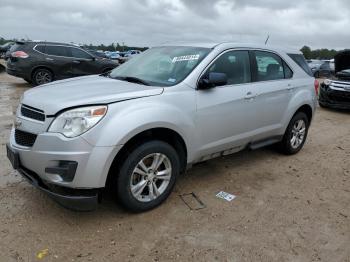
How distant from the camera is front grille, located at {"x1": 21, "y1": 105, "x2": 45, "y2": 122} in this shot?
3275 millimetres

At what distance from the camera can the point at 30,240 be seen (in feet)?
10.3

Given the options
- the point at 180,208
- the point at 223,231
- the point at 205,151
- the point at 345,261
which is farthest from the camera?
the point at 205,151

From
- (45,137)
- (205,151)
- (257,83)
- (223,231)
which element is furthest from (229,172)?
(45,137)

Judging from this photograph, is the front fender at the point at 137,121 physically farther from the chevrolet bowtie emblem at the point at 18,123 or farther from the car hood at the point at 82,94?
the chevrolet bowtie emblem at the point at 18,123

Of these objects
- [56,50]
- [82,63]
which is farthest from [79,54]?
[56,50]

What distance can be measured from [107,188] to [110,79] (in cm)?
138

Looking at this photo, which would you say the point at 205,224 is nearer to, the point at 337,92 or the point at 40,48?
the point at 337,92

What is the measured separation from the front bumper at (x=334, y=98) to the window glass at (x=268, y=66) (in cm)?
586

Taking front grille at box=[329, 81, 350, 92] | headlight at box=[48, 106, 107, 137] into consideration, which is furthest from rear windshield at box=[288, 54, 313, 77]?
front grille at box=[329, 81, 350, 92]

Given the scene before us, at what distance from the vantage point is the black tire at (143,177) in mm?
3352

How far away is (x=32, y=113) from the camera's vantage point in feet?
11.2

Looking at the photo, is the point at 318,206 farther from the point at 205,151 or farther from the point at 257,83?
the point at 257,83

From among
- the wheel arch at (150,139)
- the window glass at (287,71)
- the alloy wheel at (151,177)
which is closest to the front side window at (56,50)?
the window glass at (287,71)

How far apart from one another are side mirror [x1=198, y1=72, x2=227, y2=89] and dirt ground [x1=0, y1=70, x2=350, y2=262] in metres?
1.27
